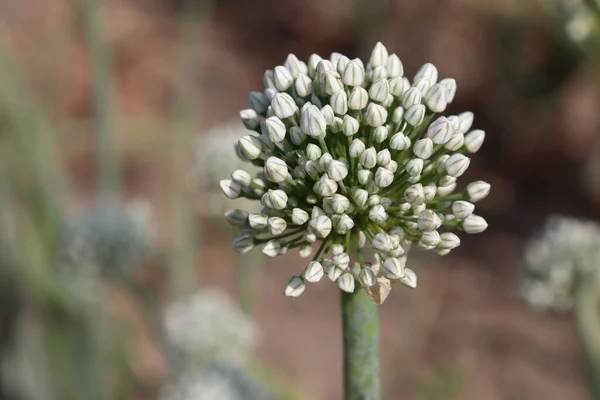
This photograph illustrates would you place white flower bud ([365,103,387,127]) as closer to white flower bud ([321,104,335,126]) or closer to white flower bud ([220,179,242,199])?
white flower bud ([321,104,335,126])

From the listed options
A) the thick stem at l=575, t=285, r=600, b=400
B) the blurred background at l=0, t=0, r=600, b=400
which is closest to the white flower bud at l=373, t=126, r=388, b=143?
the blurred background at l=0, t=0, r=600, b=400

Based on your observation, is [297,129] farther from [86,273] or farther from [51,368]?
[51,368]

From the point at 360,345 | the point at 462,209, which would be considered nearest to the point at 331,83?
the point at 462,209

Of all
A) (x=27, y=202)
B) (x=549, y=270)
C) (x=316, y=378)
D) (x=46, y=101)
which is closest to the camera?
(x=549, y=270)

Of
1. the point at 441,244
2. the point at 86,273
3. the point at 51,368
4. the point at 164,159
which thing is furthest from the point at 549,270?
the point at 164,159

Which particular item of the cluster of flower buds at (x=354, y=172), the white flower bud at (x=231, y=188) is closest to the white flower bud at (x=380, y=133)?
the cluster of flower buds at (x=354, y=172)

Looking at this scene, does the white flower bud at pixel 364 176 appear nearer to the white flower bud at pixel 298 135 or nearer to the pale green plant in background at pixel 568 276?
the white flower bud at pixel 298 135
